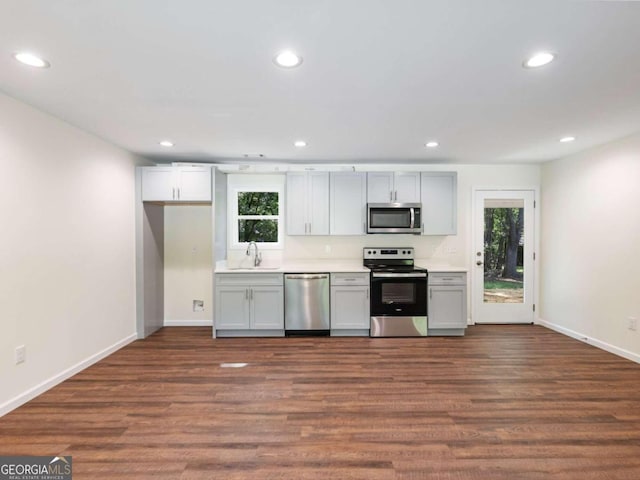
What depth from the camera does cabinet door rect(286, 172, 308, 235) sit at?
472cm

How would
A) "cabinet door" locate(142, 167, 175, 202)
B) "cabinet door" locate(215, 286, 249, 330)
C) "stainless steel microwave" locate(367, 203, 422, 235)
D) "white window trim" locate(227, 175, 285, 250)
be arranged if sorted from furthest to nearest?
"white window trim" locate(227, 175, 285, 250)
"stainless steel microwave" locate(367, 203, 422, 235)
"cabinet door" locate(215, 286, 249, 330)
"cabinet door" locate(142, 167, 175, 202)

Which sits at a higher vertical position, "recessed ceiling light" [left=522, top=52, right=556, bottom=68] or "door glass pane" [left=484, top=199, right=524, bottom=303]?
"recessed ceiling light" [left=522, top=52, right=556, bottom=68]

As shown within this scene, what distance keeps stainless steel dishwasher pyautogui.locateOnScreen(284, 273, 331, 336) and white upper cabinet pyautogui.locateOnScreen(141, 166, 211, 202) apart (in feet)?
5.26

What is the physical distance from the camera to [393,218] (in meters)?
4.70

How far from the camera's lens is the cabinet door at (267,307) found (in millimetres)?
4418

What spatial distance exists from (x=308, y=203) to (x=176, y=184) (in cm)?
177

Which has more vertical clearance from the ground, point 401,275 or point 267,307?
point 401,275

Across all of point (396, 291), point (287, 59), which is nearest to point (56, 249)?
point (287, 59)

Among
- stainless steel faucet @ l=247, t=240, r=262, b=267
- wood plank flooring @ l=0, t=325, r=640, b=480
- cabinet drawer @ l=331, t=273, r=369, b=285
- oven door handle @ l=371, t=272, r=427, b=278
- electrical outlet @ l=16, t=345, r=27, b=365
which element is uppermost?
stainless steel faucet @ l=247, t=240, r=262, b=267

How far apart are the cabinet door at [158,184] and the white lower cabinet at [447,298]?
3.63 m

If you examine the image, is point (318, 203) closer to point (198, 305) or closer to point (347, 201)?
point (347, 201)

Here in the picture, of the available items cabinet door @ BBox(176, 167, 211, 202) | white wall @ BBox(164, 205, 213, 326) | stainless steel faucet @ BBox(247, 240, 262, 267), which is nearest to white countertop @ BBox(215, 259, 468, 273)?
stainless steel faucet @ BBox(247, 240, 262, 267)

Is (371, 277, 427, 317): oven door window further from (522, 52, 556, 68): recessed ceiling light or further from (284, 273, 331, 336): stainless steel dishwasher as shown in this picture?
(522, 52, 556, 68): recessed ceiling light

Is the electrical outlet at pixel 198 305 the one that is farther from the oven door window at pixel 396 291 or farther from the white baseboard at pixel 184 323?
the oven door window at pixel 396 291
